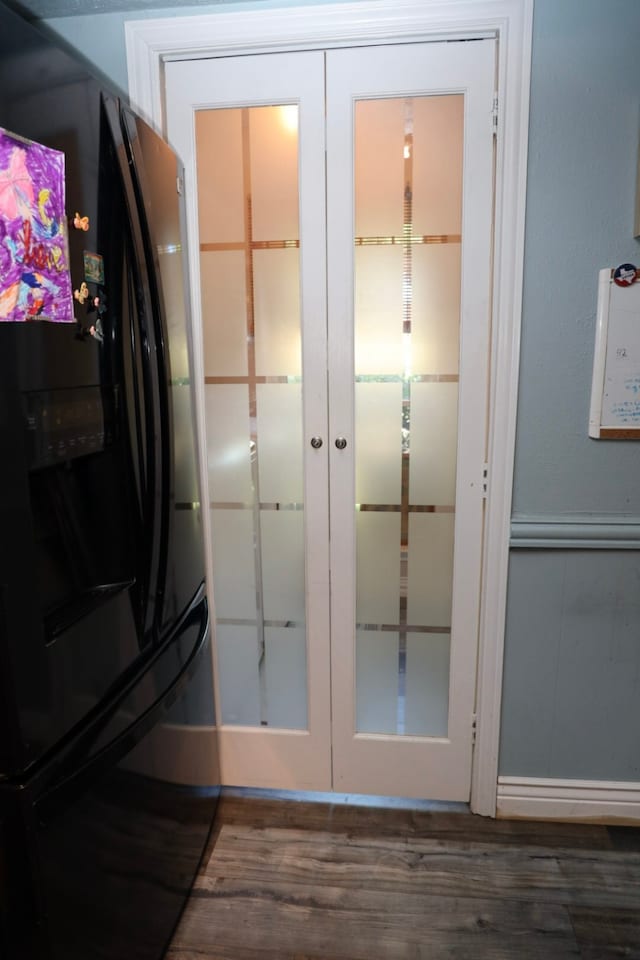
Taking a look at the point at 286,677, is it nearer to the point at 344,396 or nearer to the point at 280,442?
the point at 280,442

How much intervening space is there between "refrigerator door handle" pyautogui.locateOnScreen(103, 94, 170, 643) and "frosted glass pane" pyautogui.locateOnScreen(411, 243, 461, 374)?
75cm

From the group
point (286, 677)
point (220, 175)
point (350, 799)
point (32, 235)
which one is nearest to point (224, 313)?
point (220, 175)

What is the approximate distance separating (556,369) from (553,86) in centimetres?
72

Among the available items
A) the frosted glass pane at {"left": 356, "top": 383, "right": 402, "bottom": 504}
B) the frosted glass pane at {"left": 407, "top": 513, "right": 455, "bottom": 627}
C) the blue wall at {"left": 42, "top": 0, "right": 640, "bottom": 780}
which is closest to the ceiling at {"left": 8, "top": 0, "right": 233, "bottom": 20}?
the blue wall at {"left": 42, "top": 0, "right": 640, "bottom": 780}

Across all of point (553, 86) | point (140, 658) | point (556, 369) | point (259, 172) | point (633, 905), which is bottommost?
point (633, 905)

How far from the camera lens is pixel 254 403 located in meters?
1.79

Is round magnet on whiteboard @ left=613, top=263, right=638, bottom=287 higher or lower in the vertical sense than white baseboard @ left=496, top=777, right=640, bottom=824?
higher

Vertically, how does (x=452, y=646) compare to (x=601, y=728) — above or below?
above

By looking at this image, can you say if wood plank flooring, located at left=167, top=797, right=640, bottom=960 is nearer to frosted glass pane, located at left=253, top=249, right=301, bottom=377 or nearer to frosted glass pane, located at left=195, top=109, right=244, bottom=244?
frosted glass pane, located at left=253, top=249, right=301, bottom=377

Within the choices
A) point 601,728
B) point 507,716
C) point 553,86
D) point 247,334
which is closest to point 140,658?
point 247,334

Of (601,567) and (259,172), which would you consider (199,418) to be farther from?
(601,567)

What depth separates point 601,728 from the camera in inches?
71.4

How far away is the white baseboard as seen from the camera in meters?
1.83

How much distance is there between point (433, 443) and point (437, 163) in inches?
30.5
